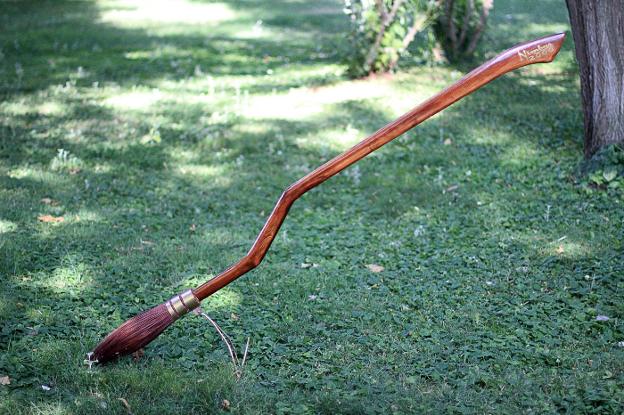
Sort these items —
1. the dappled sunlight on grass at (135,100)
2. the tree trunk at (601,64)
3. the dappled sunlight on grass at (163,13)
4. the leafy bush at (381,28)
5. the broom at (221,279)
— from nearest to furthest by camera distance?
the broom at (221,279), the tree trunk at (601,64), the dappled sunlight on grass at (135,100), the leafy bush at (381,28), the dappled sunlight on grass at (163,13)

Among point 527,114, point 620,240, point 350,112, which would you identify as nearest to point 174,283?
point 620,240

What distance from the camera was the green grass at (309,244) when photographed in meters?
3.14

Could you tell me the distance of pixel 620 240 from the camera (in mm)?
4398

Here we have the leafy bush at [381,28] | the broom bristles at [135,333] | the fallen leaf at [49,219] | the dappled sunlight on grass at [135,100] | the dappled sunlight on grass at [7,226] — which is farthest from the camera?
the leafy bush at [381,28]

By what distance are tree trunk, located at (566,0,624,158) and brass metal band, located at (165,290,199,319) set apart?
3428 millimetres

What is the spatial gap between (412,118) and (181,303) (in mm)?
1233

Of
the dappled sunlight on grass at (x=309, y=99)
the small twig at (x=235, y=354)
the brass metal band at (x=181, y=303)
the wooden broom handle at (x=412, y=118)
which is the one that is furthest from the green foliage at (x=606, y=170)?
the brass metal band at (x=181, y=303)

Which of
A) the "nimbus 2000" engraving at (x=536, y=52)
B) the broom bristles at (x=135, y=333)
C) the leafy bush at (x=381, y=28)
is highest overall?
the "nimbus 2000" engraving at (x=536, y=52)

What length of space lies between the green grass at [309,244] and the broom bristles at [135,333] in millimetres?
90

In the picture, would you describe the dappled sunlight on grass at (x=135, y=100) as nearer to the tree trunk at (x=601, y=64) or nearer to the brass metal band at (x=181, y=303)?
the tree trunk at (x=601, y=64)

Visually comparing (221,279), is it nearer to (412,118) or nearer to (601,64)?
(412,118)

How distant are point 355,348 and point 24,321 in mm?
1600

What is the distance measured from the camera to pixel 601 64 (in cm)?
512

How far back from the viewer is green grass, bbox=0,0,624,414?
3.14 metres
